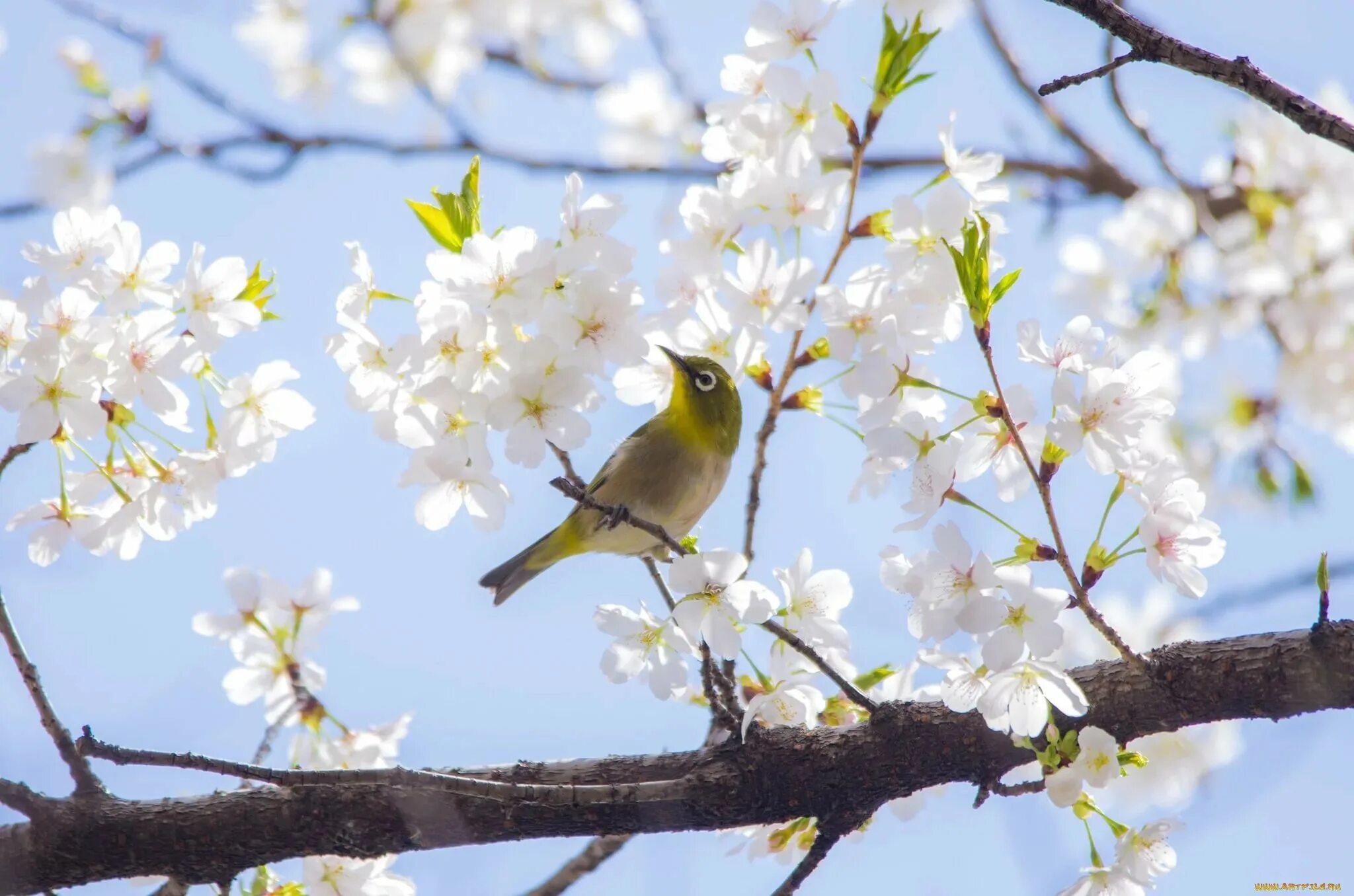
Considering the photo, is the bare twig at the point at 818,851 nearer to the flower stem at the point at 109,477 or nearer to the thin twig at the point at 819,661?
the thin twig at the point at 819,661

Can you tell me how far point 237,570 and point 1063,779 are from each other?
8.68 ft

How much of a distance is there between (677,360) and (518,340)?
1404 mm

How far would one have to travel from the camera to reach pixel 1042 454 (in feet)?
8.81

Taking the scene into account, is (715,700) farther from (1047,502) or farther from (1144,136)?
(1144,136)

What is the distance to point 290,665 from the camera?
3857 millimetres

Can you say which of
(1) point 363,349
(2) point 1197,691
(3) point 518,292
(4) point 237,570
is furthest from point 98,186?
(2) point 1197,691

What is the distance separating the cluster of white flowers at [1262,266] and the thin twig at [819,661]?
3420 mm

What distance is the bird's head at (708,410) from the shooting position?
4.72 metres

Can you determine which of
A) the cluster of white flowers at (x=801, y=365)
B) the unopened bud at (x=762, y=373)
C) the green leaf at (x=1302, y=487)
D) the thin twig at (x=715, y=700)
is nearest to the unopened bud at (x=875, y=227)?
the cluster of white flowers at (x=801, y=365)

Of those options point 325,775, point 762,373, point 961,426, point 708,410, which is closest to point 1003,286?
point 961,426

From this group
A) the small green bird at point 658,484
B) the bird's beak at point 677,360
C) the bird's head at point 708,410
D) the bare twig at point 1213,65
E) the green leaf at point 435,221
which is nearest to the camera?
the bare twig at point 1213,65

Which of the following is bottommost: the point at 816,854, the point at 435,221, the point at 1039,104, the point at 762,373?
the point at 816,854

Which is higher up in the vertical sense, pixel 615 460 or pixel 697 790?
pixel 615 460

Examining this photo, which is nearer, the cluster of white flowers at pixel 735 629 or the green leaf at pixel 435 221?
the cluster of white flowers at pixel 735 629
